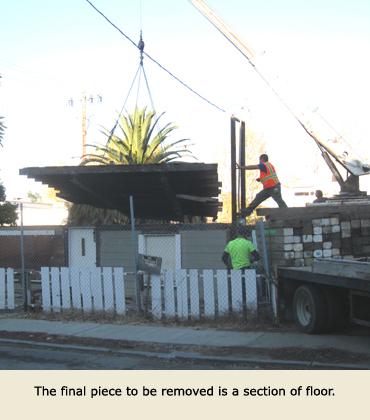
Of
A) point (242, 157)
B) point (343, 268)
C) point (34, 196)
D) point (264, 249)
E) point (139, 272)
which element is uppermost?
point (34, 196)

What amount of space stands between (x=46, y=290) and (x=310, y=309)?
592 centimetres

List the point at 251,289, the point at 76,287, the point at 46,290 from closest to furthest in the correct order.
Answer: the point at 251,289
the point at 76,287
the point at 46,290

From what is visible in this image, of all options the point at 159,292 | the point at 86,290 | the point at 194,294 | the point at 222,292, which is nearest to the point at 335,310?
the point at 222,292

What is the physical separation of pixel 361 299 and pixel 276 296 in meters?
1.88

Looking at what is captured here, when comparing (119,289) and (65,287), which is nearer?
(119,289)

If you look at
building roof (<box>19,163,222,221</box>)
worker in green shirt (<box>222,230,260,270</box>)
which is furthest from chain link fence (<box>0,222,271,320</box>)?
building roof (<box>19,163,222,221</box>)

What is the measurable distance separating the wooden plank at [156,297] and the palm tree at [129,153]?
7957 mm

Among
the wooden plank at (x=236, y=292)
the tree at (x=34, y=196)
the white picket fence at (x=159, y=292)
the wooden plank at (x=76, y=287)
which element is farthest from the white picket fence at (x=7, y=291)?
Result: the tree at (x=34, y=196)

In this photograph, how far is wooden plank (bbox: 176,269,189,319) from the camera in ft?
31.5

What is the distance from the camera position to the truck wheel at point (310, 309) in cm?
786

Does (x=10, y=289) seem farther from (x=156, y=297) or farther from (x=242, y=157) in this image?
(x=242, y=157)

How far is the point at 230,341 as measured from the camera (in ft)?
26.1

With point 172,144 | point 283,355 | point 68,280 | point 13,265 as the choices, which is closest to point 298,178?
point 172,144
